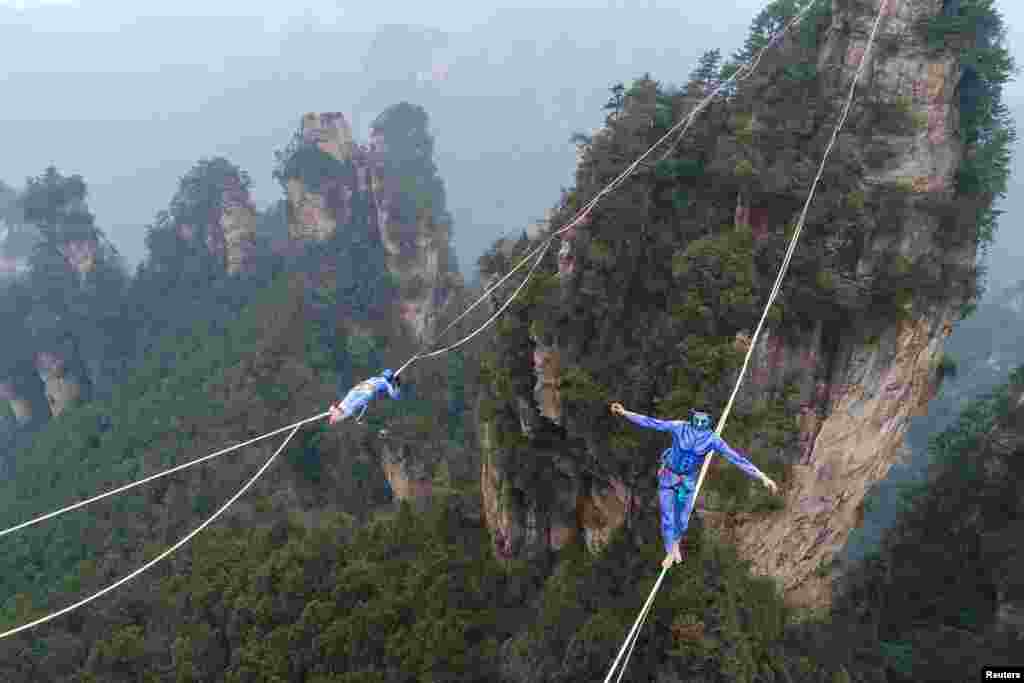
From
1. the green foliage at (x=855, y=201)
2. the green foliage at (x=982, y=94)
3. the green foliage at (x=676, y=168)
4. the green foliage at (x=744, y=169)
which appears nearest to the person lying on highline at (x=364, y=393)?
the green foliage at (x=744, y=169)

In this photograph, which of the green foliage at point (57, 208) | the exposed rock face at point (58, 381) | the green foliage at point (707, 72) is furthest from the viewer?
the exposed rock face at point (58, 381)

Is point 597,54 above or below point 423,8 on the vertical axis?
below

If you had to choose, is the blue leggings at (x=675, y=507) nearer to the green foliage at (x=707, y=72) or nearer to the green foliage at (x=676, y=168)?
the green foliage at (x=676, y=168)

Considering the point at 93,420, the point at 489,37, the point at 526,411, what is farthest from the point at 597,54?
the point at 526,411

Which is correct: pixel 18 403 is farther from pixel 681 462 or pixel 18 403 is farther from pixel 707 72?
pixel 681 462

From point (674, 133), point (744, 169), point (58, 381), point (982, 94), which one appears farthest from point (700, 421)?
point (58, 381)

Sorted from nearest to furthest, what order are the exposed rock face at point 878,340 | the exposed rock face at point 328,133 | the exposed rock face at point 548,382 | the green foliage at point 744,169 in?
the green foliage at point 744,169 < the exposed rock face at point 878,340 < the exposed rock face at point 548,382 < the exposed rock face at point 328,133

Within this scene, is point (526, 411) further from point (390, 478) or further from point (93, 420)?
point (93, 420)
